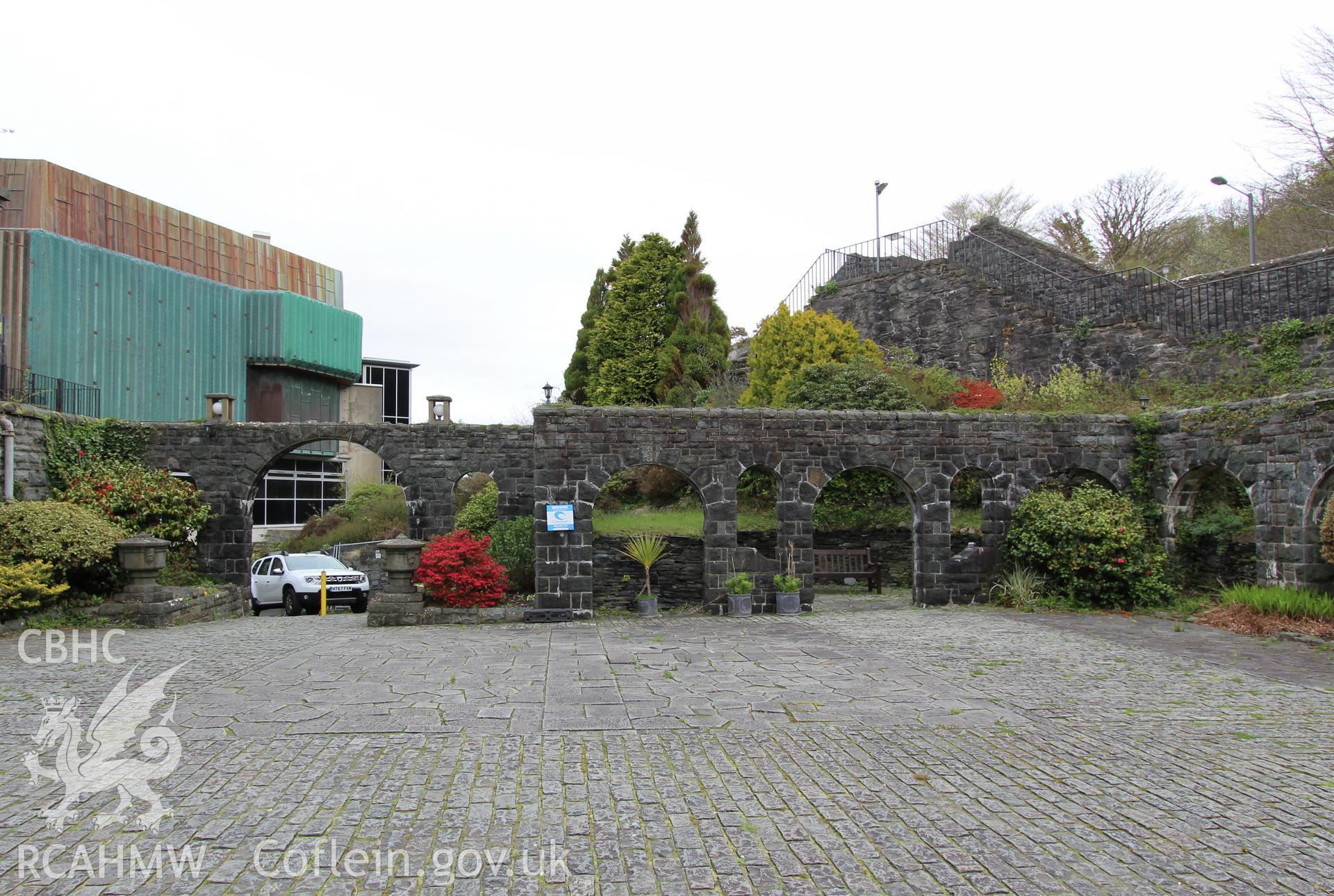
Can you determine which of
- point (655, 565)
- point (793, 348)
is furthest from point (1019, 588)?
point (793, 348)

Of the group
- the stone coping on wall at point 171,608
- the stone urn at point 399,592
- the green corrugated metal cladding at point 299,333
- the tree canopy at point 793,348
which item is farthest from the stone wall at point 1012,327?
the stone coping on wall at point 171,608

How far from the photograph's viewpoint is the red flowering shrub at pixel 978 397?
737 inches

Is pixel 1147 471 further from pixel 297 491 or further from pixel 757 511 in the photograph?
pixel 297 491

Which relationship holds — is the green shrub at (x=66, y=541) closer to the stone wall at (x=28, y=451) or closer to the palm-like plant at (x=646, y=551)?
the stone wall at (x=28, y=451)

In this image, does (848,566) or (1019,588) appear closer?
(1019,588)

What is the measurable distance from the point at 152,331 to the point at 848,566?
18.5 metres

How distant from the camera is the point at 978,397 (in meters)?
18.9

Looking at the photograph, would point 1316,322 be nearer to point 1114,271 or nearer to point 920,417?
point 1114,271

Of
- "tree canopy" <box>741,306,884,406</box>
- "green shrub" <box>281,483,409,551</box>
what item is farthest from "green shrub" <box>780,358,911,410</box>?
"green shrub" <box>281,483,409,551</box>

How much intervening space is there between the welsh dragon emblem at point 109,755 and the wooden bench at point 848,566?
11.3m

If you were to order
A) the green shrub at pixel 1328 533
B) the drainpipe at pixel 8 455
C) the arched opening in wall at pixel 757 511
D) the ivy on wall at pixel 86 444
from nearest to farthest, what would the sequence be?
the green shrub at pixel 1328 533, the drainpipe at pixel 8 455, the ivy on wall at pixel 86 444, the arched opening in wall at pixel 757 511

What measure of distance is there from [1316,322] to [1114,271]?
4.57 metres

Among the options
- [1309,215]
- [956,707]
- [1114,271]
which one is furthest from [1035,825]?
[1309,215]

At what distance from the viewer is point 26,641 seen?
1008 cm
